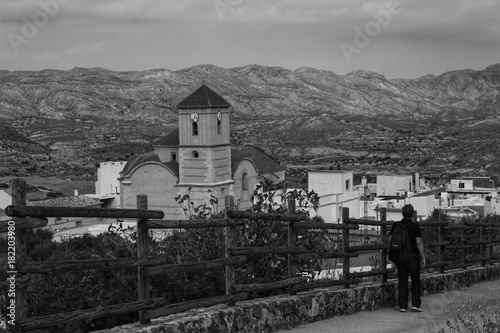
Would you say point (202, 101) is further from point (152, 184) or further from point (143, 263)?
point (143, 263)

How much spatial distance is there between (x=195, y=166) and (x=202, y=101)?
4636 millimetres

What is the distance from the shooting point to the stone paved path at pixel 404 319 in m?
9.30

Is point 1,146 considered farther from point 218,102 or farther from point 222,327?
point 222,327

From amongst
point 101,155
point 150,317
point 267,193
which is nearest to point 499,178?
point 101,155

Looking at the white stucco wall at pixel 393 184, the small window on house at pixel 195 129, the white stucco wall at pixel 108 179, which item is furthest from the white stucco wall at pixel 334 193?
the white stucco wall at pixel 108 179

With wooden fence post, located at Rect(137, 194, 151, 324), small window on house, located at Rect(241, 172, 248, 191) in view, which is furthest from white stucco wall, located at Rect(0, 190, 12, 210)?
wooden fence post, located at Rect(137, 194, 151, 324)

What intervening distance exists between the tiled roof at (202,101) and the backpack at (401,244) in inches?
1797

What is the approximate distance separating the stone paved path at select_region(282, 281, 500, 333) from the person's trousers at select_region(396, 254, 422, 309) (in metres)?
0.18

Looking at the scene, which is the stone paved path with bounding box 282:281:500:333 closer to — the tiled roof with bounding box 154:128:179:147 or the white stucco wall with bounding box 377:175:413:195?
the tiled roof with bounding box 154:128:179:147

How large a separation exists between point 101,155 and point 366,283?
371 feet

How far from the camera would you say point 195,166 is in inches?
2158

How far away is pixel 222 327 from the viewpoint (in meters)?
8.36

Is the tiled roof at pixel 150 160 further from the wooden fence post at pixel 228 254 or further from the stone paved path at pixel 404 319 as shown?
the wooden fence post at pixel 228 254

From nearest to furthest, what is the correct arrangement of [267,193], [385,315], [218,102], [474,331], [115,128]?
[474,331], [385,315], [267,193], [218,102], [115,128]
